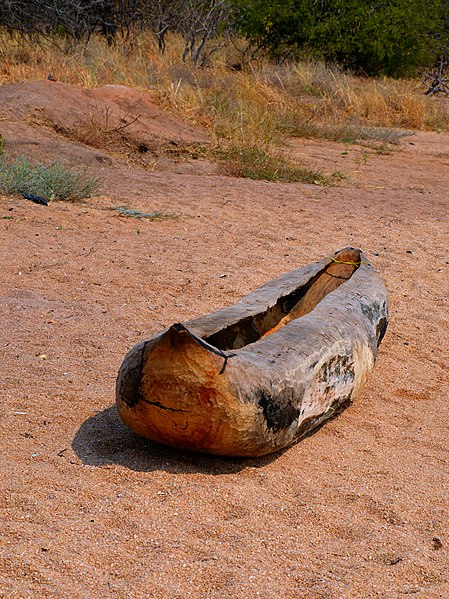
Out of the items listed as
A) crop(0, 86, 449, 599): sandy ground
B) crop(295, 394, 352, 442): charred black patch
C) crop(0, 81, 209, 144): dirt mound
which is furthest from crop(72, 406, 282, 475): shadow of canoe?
crop(0, 81, 209, 144): dirt mound

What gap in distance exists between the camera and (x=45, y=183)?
7.90 meters

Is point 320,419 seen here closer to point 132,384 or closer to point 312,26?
point 132,384

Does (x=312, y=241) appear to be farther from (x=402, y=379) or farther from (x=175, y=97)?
(x=175, y=97)

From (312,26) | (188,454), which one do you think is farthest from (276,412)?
(312,26)

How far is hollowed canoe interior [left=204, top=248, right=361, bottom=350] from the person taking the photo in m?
4.11

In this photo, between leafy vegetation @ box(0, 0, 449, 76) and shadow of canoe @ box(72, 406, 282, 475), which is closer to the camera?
shadow of canoe @ box(72, 406, 282, 475)

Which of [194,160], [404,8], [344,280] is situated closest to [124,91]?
[194,160]

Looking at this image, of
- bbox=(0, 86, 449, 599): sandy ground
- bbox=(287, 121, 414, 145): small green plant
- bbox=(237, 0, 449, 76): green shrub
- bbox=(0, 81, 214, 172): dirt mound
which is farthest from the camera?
bbox=(237, 0, 449, 76): green shrub

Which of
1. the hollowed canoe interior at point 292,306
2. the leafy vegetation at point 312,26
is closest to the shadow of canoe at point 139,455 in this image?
the hollowed canoe interior at point 292,306

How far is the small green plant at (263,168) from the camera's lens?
32.9ft

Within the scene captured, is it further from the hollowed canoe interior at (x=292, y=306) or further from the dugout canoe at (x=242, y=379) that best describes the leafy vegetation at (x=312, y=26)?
the dugout canoe at (x=242, y=379)

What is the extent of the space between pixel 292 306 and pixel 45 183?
375 centimetres

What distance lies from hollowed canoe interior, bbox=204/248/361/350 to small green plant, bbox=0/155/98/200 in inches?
136

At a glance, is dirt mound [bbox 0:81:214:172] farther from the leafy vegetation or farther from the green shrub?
the green shrub
